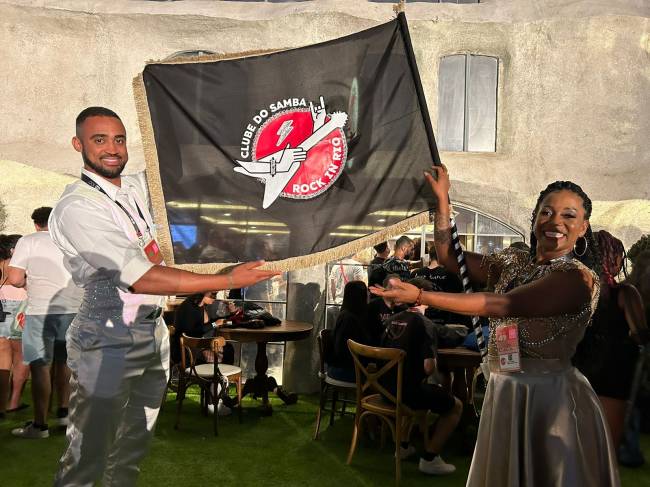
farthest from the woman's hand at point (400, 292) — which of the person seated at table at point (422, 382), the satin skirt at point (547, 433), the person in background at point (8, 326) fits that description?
the person in background at point (8, 326)

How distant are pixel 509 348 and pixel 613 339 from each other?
247cm

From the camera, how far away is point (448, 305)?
2322 millimetres

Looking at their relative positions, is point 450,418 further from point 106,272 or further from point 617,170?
point 617,170

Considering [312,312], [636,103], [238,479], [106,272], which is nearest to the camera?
[106,272]

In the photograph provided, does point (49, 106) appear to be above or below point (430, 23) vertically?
below

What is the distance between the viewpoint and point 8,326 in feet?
20.7

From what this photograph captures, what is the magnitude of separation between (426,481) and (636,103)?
245 inches

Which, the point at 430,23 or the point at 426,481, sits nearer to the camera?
the point at 426,481

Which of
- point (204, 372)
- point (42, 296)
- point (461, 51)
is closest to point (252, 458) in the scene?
point (204, 372)

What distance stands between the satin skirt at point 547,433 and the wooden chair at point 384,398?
83.9 inches

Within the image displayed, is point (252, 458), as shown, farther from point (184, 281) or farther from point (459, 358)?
point (184, 281)

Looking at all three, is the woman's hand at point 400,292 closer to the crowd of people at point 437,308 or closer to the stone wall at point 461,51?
the crowd of people at point 437,308

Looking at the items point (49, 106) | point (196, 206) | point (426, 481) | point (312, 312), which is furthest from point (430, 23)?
point (196, 206)

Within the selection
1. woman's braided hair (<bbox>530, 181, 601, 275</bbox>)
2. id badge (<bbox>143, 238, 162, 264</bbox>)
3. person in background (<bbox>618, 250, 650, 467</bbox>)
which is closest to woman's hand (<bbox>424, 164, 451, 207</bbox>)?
woman's braided hair (<bbox>530, 181, 601, 275</bbox>)
